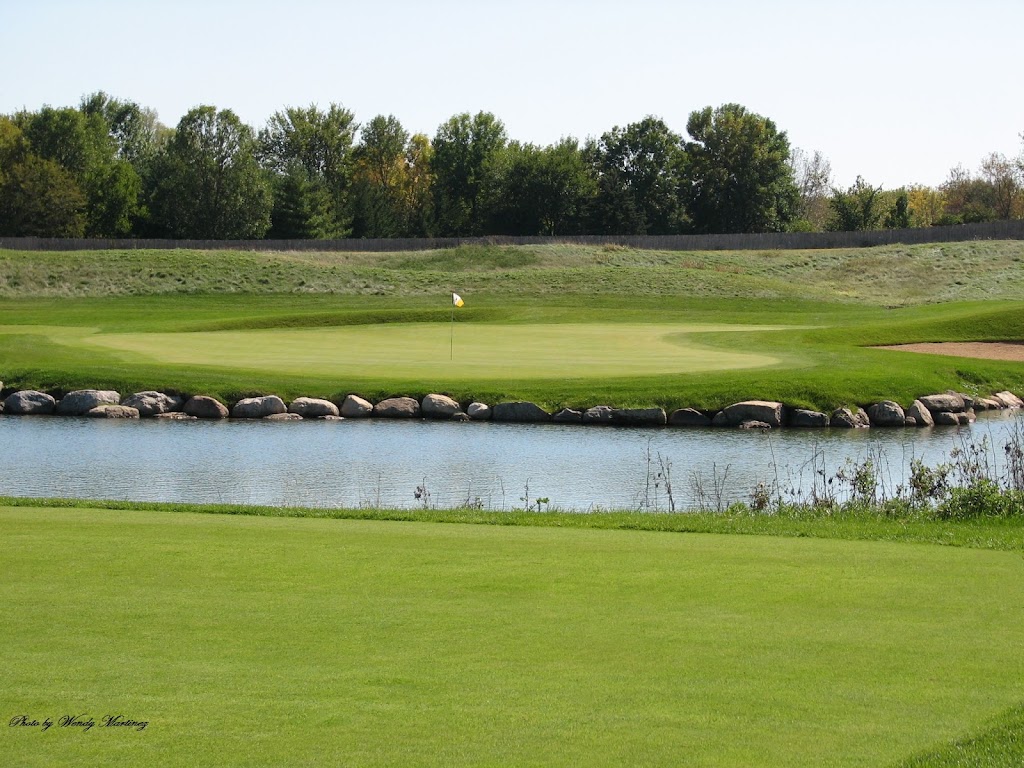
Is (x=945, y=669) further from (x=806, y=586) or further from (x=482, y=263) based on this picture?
(x=482, y=263)

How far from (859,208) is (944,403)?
87708 mm

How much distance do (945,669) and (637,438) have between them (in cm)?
1954

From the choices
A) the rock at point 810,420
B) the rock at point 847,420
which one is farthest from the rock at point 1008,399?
the rock at point 810,420

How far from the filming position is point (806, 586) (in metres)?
8.75

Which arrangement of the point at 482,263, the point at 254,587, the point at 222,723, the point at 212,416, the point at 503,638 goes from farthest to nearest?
the point at 482,263, the point at 212,416, the point at 254,587, the point at 503,638, the point at 222,723

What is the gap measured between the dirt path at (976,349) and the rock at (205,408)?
2175cm

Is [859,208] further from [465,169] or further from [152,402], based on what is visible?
[152,402]

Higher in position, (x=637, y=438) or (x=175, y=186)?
(x=175, y=186)

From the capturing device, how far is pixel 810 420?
28500 millimetres

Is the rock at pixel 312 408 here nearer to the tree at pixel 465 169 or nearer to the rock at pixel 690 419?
the rock at pixel 690 419

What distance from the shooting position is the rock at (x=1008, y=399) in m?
32.2

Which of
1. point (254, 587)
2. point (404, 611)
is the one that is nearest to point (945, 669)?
point (404, 611)

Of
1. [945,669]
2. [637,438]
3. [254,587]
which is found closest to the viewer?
[945,669]

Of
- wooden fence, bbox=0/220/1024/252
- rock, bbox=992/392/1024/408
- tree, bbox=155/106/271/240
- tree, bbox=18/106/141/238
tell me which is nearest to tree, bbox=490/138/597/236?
wooden fence, bbox=0/220/1024/252
